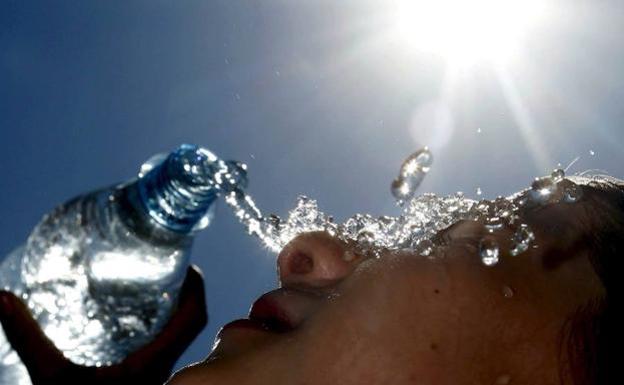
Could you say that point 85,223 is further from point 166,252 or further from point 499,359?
point 499,359

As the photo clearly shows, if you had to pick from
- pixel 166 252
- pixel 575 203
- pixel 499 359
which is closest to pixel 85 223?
pixel 166 252

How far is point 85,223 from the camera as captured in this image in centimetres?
→ 179

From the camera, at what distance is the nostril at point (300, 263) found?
1.50 m

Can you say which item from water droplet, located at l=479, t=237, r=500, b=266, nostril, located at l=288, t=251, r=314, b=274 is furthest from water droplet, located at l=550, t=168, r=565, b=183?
nostril, located at l=288, t=251, r=314, b=274

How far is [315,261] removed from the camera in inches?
58.5

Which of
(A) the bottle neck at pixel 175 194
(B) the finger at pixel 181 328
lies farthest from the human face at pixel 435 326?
(B) the finger at pixel 181 328

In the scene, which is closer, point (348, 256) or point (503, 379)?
point (503, 379)

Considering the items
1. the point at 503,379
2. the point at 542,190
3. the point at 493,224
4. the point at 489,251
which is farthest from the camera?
the point at 542,190

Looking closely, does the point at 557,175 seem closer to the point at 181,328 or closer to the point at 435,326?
the point at 435,326

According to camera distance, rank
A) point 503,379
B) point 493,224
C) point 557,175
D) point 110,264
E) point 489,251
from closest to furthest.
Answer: point 503,379, point 489,251, point 493,224, point 557,175, point 110,264

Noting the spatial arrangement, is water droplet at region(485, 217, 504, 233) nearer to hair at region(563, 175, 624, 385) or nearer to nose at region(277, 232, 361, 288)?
hair at region(563, 175, 624, 385)

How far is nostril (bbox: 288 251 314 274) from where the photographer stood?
1.50m

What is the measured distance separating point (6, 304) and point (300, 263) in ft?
2.76

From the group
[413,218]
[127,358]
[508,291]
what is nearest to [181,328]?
[127,358]
